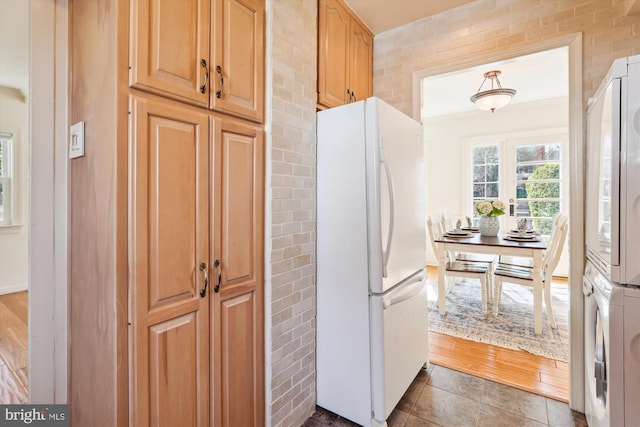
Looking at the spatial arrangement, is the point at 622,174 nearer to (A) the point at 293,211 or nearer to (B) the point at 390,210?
(B) the point at 390,210

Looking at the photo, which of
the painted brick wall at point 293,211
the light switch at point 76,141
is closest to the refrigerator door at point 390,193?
the painted brick wall at point 293,211

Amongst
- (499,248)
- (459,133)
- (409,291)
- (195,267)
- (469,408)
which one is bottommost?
(469,408)

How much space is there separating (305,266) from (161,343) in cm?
83

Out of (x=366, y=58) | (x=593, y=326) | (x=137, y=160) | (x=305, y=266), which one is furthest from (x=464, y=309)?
(x=137, y=160)

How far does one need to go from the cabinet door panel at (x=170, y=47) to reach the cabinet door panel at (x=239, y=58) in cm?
5

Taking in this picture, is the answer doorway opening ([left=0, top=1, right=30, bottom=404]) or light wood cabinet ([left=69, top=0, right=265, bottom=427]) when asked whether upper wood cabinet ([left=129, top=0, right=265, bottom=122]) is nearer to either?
light wood cabinet ([left=69, top=0, right=265, bottom=427])

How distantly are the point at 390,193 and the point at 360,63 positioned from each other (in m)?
1.24

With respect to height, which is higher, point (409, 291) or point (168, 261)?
point (168, 261)

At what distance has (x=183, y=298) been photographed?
1.19 metres

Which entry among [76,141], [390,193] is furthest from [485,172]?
[76,141]

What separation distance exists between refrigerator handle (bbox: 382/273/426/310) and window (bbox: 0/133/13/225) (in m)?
4.99

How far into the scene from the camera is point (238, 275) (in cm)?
141

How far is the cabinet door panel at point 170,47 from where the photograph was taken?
3.43 ft

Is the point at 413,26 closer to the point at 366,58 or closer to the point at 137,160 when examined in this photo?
the point at 366,58
